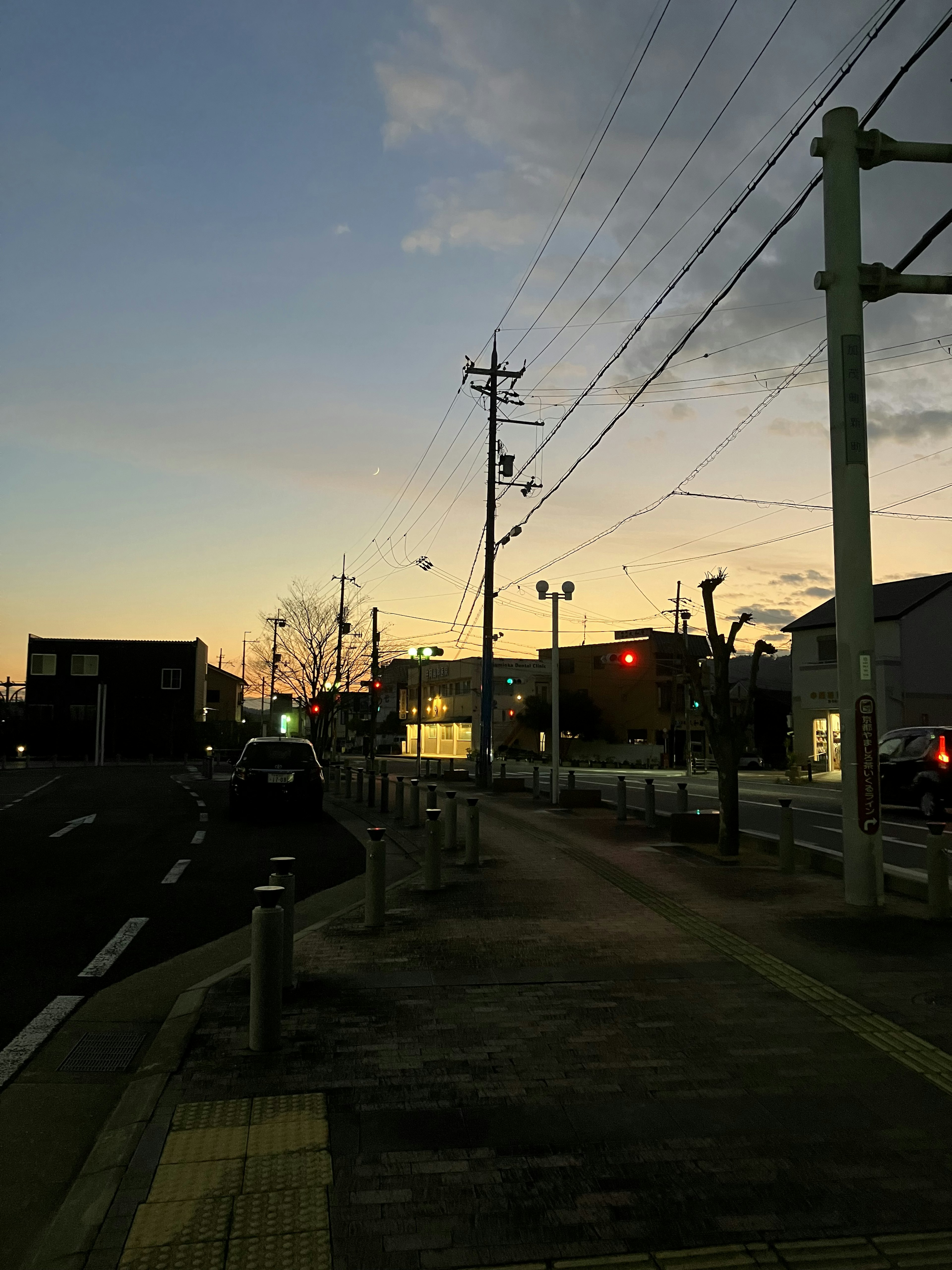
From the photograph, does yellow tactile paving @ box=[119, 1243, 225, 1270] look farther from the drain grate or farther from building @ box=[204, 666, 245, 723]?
building @ box=[204, 666, 245, 723]

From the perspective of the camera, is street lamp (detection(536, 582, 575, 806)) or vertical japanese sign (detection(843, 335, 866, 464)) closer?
vertical japanese sign (detection(843, 335, 866, 464))

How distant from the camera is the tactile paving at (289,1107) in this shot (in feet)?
13.8

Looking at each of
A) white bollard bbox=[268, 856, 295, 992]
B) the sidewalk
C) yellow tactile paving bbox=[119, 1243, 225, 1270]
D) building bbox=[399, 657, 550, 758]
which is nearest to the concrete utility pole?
the sidewalk

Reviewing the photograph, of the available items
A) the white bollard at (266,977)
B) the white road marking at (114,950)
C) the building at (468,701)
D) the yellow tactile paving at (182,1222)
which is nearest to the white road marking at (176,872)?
the white road marking at (114,950)

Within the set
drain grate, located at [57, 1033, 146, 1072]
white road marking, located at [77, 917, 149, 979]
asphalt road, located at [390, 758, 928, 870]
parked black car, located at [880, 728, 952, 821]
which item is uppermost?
parked black car, located at [880, 728, 952, 821]

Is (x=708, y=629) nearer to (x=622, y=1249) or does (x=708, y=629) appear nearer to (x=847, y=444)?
(x=847, y=444)

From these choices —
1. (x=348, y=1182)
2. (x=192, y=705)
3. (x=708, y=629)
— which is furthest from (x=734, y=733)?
(x=192, y=705)

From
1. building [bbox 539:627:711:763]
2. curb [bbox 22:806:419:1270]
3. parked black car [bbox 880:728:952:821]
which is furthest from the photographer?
building [bbox 539:627:711:763]

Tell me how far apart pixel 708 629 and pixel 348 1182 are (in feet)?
36.0

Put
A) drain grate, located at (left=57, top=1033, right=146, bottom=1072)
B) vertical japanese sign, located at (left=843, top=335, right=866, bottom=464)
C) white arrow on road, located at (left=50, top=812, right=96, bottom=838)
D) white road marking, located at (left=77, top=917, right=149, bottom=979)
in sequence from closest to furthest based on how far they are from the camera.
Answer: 1. drain grate, located at (left=57, top=1033, right=146, bottom=1072)
2. white road marking, located at (left=77, top=917, right=149, bottom=979)
3. vertical japanese sign, located at (left=843, top=335, right=866, bottom=464)
4. white arrow on road, located at (left=50, top=812, right=96, bottom=838)

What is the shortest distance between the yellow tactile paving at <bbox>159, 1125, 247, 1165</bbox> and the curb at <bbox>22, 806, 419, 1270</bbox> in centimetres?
6

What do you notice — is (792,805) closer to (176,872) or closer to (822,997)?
(176,872)

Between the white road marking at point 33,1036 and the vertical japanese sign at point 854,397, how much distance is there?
821 cm

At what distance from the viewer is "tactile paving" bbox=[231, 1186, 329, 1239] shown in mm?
3301
